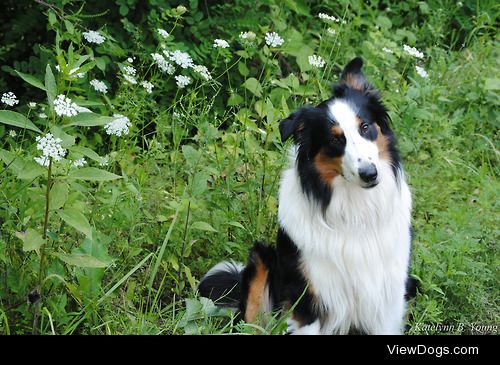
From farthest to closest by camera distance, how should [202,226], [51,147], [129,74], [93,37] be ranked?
1. [129,74]
2. [93,37]
3. [202,226]
4. [51,147]

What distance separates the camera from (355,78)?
408cm

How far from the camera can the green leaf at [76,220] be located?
132 inches

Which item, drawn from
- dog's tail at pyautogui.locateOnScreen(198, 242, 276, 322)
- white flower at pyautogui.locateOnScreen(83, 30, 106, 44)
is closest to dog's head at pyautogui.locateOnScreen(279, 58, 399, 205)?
dog's tail at pyautogui.locateOnScreen(198, 242, 276, 322)

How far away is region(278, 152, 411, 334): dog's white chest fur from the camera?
12.8 ft

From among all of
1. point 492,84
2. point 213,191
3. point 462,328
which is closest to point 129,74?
point 213,191

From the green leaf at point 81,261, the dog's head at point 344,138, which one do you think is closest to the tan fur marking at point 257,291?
the dog's head at point 344,138

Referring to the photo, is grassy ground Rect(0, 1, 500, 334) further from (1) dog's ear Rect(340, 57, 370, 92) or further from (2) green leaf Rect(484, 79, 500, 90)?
(1) dog's ear Rect(340, 57, 370, 92)

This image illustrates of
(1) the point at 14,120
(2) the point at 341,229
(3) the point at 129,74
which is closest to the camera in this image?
(1) the point at 14,120

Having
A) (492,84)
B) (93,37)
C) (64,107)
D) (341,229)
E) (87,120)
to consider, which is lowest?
(492,84)

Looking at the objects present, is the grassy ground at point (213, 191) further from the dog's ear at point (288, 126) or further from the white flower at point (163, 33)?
the dog's ear at point (288, 126)

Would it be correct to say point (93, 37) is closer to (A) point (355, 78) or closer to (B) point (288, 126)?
(B) point (288, 126)

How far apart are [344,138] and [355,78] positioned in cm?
48

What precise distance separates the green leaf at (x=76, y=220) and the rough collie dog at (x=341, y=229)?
1.08 m
